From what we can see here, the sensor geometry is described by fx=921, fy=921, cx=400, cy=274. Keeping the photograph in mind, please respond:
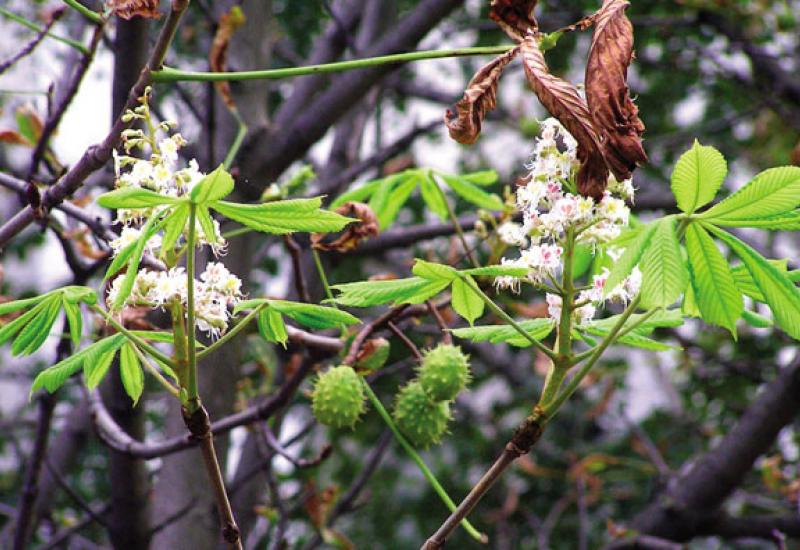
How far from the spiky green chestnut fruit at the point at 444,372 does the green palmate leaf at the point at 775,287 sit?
0.61 meters

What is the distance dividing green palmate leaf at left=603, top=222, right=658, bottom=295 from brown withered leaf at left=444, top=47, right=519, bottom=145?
0.79 feet

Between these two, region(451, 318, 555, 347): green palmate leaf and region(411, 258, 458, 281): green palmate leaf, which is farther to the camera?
region(451, 318, 555, 347): green palmate leaf

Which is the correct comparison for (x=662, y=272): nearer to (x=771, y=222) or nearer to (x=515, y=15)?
(x=771, y=222)

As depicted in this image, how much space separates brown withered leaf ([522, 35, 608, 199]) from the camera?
96 cm

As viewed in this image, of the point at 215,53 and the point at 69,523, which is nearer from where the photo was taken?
the point at 215,53

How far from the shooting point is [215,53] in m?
1.88

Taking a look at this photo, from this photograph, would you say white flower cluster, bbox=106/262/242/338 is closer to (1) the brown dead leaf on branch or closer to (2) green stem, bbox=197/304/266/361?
(2) green stem, bbox=197/304/266/361

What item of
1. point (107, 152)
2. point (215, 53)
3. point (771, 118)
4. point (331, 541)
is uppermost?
point (771, 118)

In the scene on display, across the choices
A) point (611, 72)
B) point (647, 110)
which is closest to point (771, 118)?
point (647, 110)

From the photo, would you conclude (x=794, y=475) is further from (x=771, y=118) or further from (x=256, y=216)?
(x=256, y=216)

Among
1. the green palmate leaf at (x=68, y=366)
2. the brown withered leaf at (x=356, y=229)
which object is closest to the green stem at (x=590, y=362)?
the green palmate leaf at (x=68, y=366)

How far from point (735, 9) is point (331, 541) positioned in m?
2.76

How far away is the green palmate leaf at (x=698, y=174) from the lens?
942 millimetres

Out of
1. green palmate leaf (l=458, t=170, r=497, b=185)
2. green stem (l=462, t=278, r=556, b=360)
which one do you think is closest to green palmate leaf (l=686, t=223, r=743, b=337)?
green stem (l=462, t=278, r=556, b=360)
